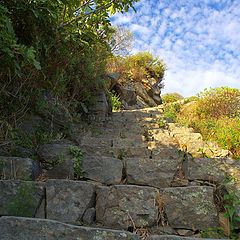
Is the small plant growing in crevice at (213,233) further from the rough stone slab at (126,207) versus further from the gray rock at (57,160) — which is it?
the gray rock at (57,160)

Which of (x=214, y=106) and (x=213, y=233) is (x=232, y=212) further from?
(x=214, y=106)

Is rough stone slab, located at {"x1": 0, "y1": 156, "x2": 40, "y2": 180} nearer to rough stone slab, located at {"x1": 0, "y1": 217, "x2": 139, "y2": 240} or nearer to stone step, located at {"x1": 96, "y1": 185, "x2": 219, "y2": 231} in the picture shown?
stone step, located at {"x1": 96, "y1": 185, "x2": 219, "y2": 231}

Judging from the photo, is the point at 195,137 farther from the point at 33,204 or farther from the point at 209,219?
the point at 33,204

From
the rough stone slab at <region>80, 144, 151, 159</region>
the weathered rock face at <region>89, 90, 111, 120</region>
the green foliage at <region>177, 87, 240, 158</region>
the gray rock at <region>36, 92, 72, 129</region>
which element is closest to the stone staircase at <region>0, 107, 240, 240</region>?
the rough stone slab at <region>80, 144, 151, 159</region>

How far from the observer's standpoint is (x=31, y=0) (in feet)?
9.09

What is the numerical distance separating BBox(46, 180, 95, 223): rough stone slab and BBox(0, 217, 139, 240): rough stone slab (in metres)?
0.42

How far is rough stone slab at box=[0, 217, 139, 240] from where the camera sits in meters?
1.80

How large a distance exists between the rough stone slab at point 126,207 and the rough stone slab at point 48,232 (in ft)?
1.50

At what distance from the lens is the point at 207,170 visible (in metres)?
2.85

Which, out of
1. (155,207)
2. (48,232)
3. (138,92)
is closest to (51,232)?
(48,232)

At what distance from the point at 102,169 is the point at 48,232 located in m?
1.14

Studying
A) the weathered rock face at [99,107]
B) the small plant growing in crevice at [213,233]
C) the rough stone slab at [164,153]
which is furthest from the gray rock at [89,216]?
the weathered rock face at [99,107]

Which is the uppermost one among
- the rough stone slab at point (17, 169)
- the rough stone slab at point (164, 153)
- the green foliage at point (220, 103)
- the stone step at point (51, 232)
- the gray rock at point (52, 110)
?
the green foliage at point (220, 103)

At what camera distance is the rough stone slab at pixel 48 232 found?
1.80 meters
